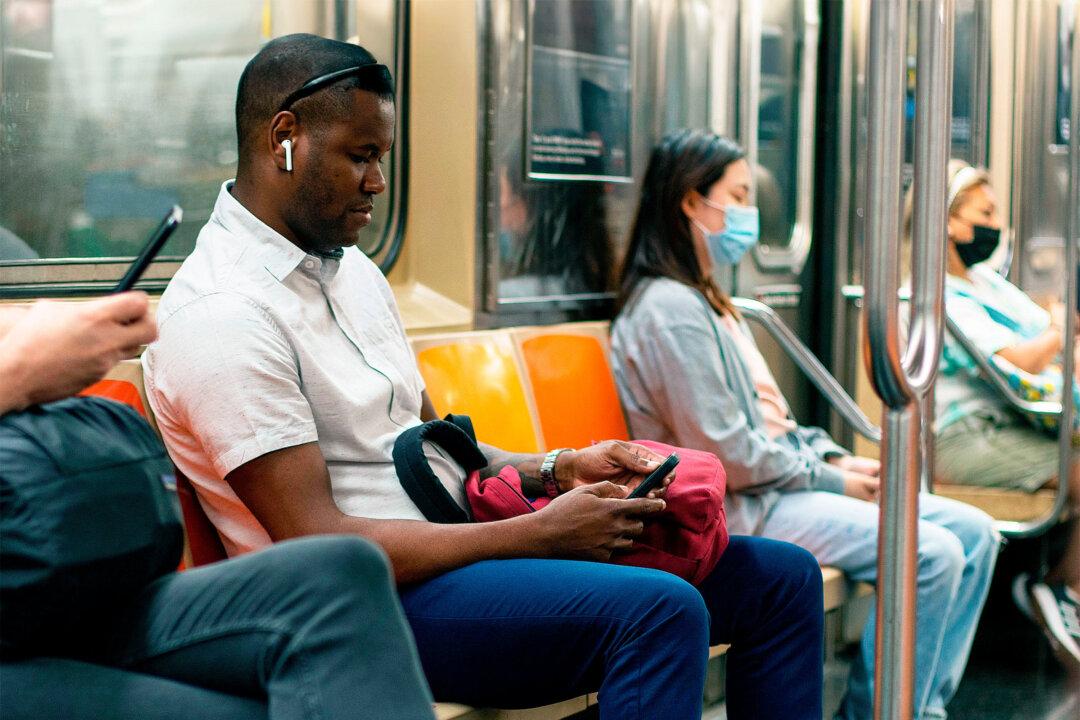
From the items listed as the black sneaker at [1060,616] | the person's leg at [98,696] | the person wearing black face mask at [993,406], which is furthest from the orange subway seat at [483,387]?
the black sneaker at [1060,616]

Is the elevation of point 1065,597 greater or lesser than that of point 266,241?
lesser

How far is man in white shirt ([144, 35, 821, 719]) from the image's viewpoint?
6.72 feet

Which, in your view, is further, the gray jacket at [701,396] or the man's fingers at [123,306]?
the gray jacket at [701,396]

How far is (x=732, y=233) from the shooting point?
139 inches

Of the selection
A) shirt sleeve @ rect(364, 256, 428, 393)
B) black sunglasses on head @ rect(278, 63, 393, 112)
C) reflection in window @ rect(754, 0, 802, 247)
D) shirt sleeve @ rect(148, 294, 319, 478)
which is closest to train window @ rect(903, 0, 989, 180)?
reflection in window @ rect(754, 0, 802, 247)

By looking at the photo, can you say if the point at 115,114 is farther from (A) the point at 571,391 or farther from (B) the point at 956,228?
(B) the point at 956,228

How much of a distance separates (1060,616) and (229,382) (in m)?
3.12

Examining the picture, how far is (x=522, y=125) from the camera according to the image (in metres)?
3.58

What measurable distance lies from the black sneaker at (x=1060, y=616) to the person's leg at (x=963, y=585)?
731 mm

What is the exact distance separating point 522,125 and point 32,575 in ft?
7.56

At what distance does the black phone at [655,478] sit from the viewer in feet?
7.45

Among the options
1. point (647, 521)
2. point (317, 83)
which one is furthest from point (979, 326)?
point (317, 83)

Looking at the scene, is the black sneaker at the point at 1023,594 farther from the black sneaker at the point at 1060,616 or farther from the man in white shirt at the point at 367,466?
the man in white shirt at the point at 367,466

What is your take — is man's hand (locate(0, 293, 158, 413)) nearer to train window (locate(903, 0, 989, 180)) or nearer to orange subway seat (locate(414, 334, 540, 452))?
orange subway seat (locate(414, 334, 540, 452))
